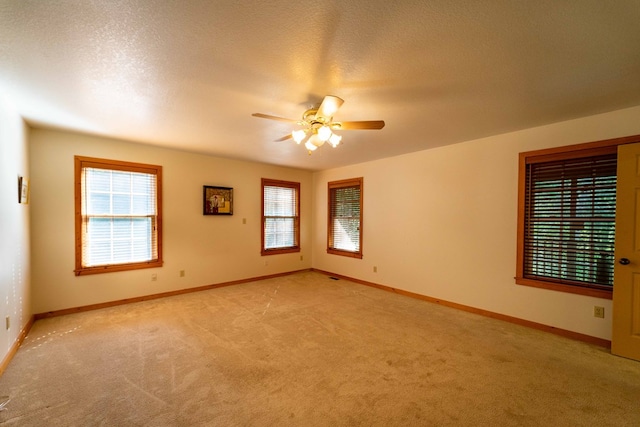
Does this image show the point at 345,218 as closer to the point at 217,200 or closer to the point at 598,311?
the point at 217,200

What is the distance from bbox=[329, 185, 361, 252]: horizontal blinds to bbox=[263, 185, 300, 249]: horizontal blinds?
88cm

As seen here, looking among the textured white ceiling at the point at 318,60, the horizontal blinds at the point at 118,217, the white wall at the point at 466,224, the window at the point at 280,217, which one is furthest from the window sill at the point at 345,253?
the horizontal blinds at the point at 118,217

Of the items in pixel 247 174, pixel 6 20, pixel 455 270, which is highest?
pixel 6 20

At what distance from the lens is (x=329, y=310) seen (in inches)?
149

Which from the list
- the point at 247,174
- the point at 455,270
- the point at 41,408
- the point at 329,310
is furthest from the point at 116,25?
the point at 455,270

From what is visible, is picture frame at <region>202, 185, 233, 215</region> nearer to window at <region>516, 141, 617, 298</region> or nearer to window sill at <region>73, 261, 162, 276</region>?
window sill at <region>73, 261, 162, 276</region>

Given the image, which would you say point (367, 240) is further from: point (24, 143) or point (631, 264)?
point (24, 143)

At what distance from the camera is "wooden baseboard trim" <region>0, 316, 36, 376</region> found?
2.30 m

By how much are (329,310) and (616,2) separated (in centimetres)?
372

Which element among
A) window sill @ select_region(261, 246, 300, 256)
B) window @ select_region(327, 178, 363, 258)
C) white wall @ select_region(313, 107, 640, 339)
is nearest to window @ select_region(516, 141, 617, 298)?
white wall @ select_region(313, 107, 640, 339)

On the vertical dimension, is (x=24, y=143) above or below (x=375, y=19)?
below

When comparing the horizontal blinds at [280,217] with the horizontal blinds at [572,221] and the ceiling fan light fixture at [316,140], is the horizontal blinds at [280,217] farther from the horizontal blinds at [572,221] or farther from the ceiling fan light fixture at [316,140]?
the horizontal blinds at [572,221]

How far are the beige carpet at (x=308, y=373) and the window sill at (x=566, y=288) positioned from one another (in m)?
0.54

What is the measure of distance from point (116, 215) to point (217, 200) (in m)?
1.53
